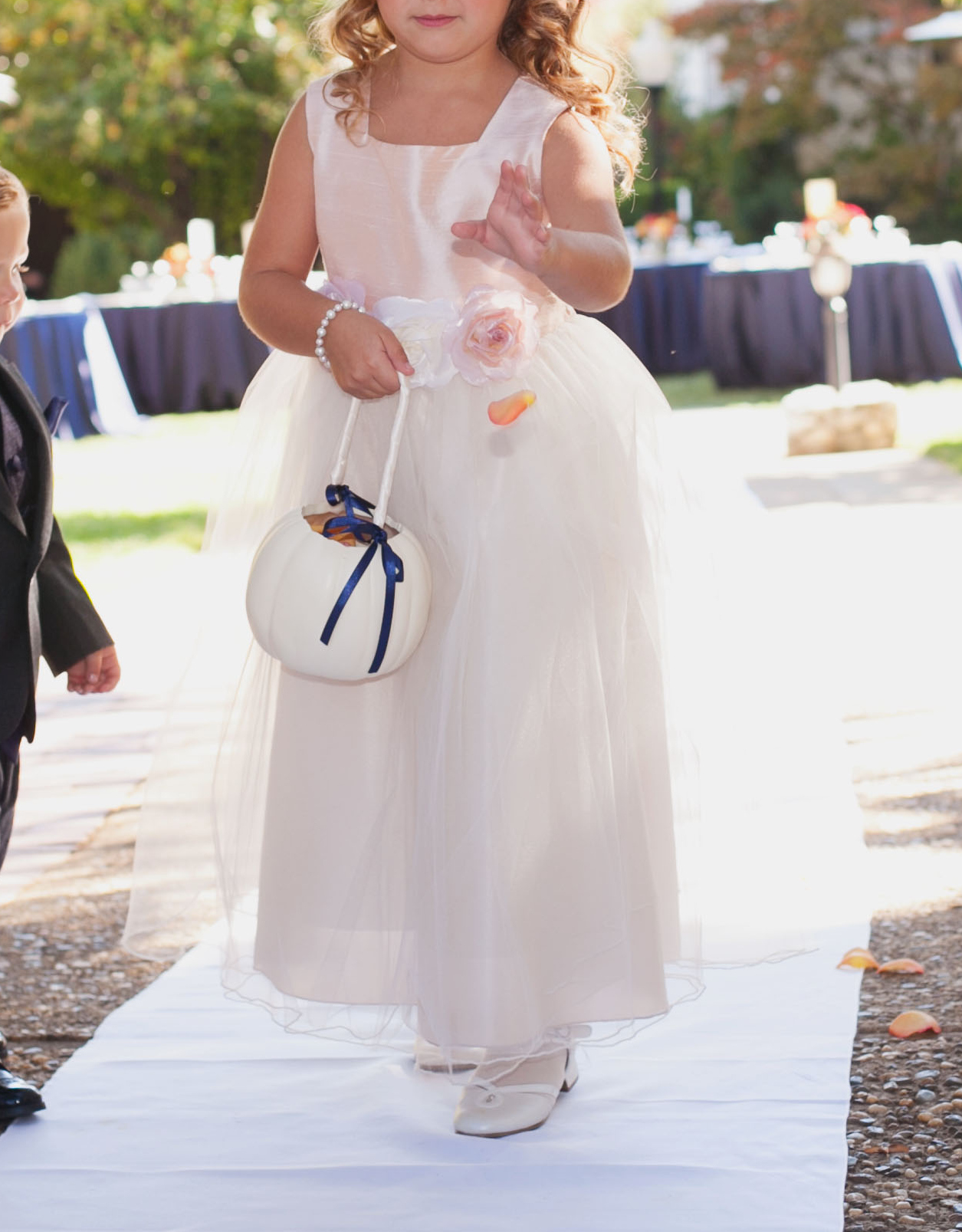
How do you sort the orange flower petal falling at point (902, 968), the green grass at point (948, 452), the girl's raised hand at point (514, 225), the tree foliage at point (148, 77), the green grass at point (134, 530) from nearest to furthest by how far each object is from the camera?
the girl's raised hand at point (514, 225), the orange flower petal falling at point (902, 968), the green grass at point (134, 530), the green grass at point (948, 452), the tree foliage at point (148, 77)

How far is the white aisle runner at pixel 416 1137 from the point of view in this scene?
2.18m

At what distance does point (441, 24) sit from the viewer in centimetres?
229

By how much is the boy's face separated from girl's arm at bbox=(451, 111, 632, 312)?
0.64 meters

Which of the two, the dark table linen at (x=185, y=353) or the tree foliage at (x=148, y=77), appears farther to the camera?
the tree foliage at (x=148, y=77)

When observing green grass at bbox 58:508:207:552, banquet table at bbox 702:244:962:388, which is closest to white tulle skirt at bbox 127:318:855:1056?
green grass at bbox 58:508:207:552

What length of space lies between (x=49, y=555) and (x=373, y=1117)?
936 millimetres

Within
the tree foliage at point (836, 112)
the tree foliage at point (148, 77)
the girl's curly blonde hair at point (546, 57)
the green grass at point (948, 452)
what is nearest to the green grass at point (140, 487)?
the green grass at point (948, 452)

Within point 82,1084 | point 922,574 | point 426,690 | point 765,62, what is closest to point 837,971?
point 426,690

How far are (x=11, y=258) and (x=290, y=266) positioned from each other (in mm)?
376

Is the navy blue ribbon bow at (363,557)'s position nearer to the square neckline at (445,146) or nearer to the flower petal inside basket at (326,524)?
the flower petal inside basket at (326,524)

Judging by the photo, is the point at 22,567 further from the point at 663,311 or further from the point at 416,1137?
the point at 663,311

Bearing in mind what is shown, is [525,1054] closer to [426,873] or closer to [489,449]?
[426,873]

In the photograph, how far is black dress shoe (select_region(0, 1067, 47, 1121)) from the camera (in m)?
2.46

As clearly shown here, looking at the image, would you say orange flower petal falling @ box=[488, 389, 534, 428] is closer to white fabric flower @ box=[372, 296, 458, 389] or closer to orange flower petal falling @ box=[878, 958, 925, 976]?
white fabric flower @ box=[372, 296, 458, 389]
